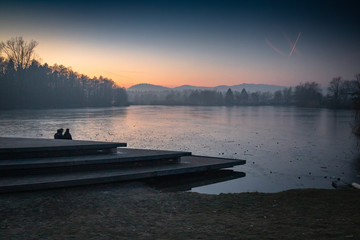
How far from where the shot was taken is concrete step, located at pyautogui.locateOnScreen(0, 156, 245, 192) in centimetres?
776

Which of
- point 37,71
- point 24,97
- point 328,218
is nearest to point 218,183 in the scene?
point 328,218

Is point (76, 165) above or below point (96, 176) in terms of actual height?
above

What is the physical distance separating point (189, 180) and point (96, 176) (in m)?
3.73

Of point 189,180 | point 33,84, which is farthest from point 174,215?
point 33,84

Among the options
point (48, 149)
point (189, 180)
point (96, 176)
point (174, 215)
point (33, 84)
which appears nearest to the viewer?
point (174, 215)

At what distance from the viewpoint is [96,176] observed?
891 centimetres

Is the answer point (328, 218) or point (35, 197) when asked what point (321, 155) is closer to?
point (328, 218)

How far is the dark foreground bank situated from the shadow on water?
115 cm

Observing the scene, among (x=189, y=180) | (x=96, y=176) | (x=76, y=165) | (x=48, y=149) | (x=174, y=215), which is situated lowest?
(x=189, y=180)

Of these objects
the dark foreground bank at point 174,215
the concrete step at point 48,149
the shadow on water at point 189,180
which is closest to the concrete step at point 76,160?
the concrete step at point 48,149

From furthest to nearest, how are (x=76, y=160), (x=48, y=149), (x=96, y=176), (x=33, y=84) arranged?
(x=33, y=84)
(x=48, y=149)
(x=76, y=160)
(x=96, y=176)

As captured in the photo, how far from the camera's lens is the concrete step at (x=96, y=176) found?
7.76 m

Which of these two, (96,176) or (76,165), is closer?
(96,176)

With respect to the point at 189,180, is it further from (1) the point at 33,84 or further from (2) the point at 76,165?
(1) the point at 33,84
